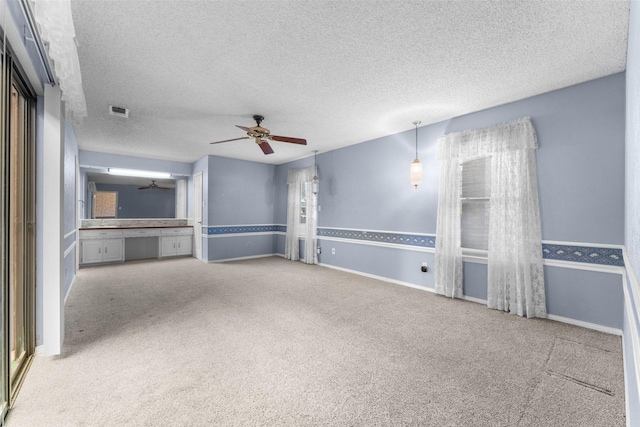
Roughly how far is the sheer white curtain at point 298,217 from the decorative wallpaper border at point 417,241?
27 centimetres

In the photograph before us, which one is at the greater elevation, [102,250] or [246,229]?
[246,229]

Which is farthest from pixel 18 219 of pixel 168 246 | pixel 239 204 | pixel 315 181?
pixel 168 246

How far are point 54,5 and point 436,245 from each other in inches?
165

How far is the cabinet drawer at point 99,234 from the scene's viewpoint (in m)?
5.59

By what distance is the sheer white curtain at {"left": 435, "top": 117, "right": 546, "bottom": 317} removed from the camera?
9.95ft

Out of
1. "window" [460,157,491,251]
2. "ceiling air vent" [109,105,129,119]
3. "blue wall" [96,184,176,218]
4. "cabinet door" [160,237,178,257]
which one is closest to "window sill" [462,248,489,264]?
"window" [460,157,491,251]

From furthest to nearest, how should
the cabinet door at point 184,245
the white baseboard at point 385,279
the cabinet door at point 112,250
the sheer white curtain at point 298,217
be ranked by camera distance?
the cabinet door at point 184,245 < the sheer white curtain at point 298,217 < the cabinet door at point 112,250 < the white baseboard at point 385,279

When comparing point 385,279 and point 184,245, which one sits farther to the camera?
point 184,245

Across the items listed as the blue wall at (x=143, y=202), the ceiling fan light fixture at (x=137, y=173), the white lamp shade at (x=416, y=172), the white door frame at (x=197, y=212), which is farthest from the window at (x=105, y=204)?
the white lamp shade at (x=416, y=172)

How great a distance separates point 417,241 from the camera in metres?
4.23

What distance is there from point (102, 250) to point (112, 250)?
0.59 feet

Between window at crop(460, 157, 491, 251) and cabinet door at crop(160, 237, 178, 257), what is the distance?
21.0 ft

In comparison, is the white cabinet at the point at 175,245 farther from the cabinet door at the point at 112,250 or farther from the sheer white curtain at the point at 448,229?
the sheer white curtain at the point at 448,229

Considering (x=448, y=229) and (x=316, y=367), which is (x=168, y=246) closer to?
(x=316, y=367)
